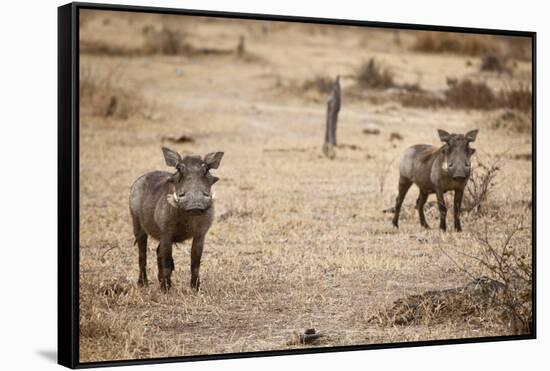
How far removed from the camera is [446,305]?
10.0 metres

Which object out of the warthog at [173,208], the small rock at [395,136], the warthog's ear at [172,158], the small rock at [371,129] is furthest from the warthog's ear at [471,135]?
the warthog's ear at [172,158]

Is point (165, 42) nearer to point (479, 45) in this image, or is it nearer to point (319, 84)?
point (319, 84)

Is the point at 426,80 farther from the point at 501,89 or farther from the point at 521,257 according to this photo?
the point at 521,257

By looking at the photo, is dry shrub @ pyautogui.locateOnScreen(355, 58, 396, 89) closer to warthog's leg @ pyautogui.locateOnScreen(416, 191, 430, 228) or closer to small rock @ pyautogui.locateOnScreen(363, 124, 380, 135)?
small rock @ pyautogui.locateOnScreen(363, 124, 380, 135)

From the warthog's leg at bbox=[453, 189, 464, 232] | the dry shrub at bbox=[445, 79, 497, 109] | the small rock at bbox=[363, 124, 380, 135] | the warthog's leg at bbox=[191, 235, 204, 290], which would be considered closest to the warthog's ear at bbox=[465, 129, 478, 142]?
the warthog's leg at bbox=[453, 189, 464, 232]

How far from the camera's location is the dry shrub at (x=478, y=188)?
1103 cm

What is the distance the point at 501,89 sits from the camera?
456 inches

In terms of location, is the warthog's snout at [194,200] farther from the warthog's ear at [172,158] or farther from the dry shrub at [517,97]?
the dry shrub at [517,97]

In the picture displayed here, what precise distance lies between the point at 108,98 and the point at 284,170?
6.68 feet

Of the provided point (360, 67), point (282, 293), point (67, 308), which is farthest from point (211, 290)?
point (360, 67)

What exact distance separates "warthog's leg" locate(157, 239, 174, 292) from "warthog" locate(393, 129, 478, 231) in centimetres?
277

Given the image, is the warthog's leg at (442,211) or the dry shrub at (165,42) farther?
the dry shrub at (165,42)

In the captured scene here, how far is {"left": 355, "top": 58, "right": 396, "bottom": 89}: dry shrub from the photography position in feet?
43.3

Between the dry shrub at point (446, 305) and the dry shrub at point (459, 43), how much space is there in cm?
241
